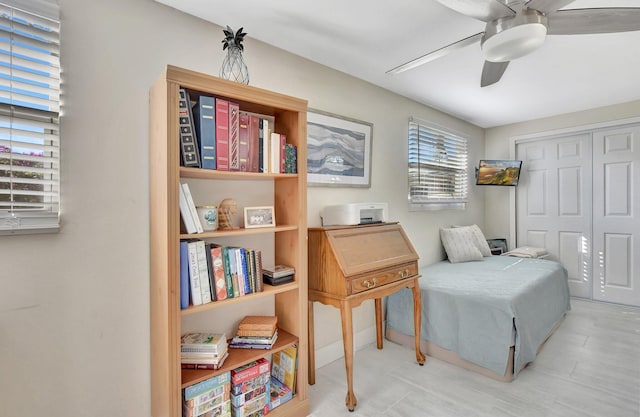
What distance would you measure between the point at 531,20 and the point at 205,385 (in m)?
2.27

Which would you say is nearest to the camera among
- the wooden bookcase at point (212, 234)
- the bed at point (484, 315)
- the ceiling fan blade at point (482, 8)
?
the ceiling fan blade at point (482, 8)

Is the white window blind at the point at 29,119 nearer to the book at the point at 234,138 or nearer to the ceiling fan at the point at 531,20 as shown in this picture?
the book at the point at 234,138

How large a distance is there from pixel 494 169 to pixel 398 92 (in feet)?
6.50

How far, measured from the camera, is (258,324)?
5.96 feet

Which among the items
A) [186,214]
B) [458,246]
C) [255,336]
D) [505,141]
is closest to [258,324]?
[255,336]

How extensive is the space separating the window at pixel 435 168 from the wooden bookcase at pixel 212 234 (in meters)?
1.76

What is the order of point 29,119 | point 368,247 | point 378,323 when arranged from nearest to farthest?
point 29,119 < point 368,247 < point 378,323

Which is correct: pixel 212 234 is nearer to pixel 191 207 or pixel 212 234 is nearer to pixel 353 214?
pixel 191 207

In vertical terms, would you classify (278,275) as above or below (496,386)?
above

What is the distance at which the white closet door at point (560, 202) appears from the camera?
387cm

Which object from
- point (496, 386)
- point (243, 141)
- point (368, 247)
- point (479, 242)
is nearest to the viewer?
point (243, 141)

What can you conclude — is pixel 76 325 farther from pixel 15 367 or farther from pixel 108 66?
pixel 108 66

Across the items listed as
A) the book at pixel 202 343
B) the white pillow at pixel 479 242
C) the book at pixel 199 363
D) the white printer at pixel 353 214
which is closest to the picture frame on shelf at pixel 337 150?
the white printer at pixel 353 214

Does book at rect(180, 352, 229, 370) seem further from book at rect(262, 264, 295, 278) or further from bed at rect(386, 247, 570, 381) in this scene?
bed at rect(386, 247, 570, 381)
